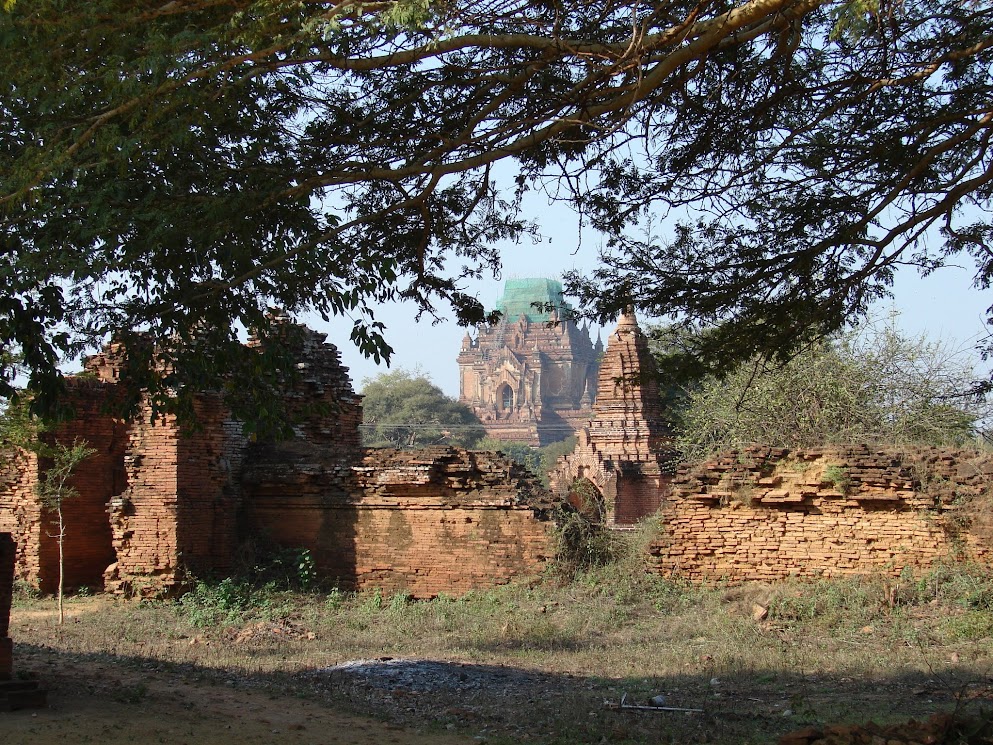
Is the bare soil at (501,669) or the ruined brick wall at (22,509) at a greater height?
the ruined brick wall at (22,509)

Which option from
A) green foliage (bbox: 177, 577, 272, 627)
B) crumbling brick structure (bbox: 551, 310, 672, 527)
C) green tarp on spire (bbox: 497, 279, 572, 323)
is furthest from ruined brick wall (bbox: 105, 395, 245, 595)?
green tarp on spire (bbox: 497, 279, 572, 323)

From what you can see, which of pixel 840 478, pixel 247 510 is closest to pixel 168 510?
pixel 247 510

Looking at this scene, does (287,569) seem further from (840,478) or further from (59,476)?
(840,478)

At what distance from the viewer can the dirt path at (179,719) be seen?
22.2ft

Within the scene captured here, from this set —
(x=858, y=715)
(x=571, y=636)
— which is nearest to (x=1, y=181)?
(x=858, y=715)

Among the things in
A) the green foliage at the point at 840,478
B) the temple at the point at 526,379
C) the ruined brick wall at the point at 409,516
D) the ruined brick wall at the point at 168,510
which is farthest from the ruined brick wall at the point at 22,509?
the temple at the point at 526,379

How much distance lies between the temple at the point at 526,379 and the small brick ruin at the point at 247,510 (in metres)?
71.6

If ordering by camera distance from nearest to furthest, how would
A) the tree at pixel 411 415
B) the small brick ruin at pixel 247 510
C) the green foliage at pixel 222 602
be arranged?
the green foliage at pixel 222 602 < the small brick ruin at pixel 247 510 < the tree at pixel 411 415

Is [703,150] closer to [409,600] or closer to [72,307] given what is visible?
[72,307]

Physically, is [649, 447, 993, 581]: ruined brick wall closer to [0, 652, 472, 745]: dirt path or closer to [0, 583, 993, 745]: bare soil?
[0, 583, 993, 745]: bare soil

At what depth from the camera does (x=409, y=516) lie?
14484 mm

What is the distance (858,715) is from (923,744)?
193 cm

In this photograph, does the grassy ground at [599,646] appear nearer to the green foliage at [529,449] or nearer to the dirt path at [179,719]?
the dirt path at [179,719]

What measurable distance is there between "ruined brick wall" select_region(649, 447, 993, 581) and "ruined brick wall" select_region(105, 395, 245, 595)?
5874 mm
